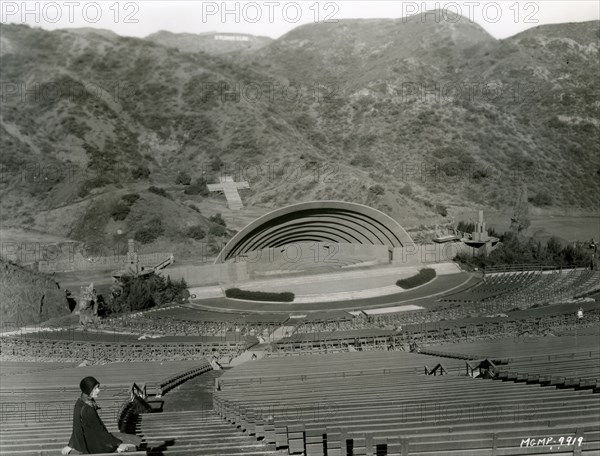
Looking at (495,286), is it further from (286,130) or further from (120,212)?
(286,130)

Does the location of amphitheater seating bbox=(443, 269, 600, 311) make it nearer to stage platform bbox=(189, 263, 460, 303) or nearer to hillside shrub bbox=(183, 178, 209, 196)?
stage platform bbox=(189, 263, 460, 303)

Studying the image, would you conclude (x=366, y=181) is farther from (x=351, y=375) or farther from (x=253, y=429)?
(x=253, y=429)

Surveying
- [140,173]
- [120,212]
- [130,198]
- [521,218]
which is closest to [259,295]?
[120,212]

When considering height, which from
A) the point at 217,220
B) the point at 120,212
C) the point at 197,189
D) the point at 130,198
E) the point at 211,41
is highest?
the point at 211,41

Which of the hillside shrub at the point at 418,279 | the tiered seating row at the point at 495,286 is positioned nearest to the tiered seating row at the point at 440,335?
the tiered seating row at the point at 495,286

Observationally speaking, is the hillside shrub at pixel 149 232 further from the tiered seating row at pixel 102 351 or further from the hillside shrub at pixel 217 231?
the tiered seating row at pixel 102 351
